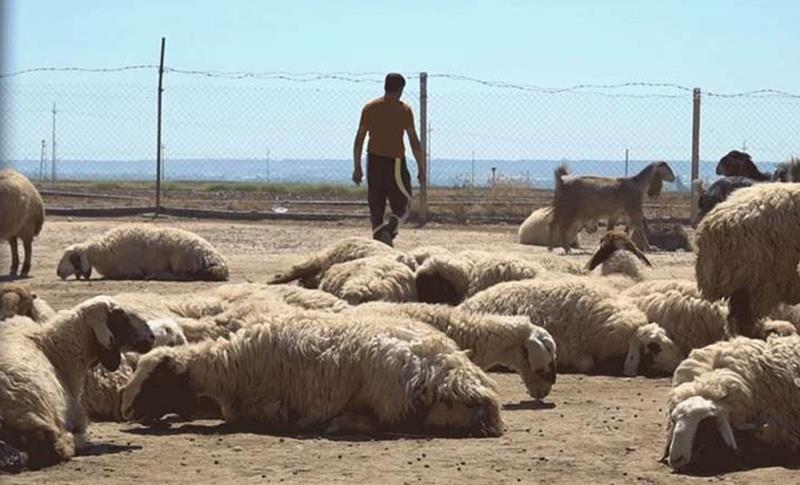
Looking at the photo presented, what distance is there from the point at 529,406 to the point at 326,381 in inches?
59.2

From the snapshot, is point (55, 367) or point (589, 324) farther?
point (589, 324)

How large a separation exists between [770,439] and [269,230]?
1744 centimetres

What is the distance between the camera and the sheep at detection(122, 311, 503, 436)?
8.73 m

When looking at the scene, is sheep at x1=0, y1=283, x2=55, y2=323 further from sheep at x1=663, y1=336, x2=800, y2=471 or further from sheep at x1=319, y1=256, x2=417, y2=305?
sheep at x1=663, y1=336, x2=800, y2=471

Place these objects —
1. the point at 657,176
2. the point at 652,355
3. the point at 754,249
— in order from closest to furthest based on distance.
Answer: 1. the point at 754,249
2. the point at 652,355
3. the point at 657,176

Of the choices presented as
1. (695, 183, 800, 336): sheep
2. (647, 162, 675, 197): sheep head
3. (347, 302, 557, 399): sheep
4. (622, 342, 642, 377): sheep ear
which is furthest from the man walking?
(695, 183, 800, 336): sheep

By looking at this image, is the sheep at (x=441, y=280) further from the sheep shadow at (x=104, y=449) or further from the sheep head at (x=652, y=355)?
the sheep shadow at (x=104, y=449)

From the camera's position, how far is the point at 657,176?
25.1 meters

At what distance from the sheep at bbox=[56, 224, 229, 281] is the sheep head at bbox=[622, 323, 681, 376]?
21.8ft

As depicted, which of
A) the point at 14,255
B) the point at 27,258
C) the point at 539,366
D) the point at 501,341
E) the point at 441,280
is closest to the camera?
the point at 539,366

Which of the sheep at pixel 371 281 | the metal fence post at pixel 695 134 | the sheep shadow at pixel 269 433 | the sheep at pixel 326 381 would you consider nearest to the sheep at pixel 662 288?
the sheep at pixel 371 281

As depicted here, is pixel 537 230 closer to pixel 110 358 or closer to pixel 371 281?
pixel 371 281

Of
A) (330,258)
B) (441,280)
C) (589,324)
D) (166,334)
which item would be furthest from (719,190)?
(166,334)

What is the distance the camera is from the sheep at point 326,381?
8727 millimetres
